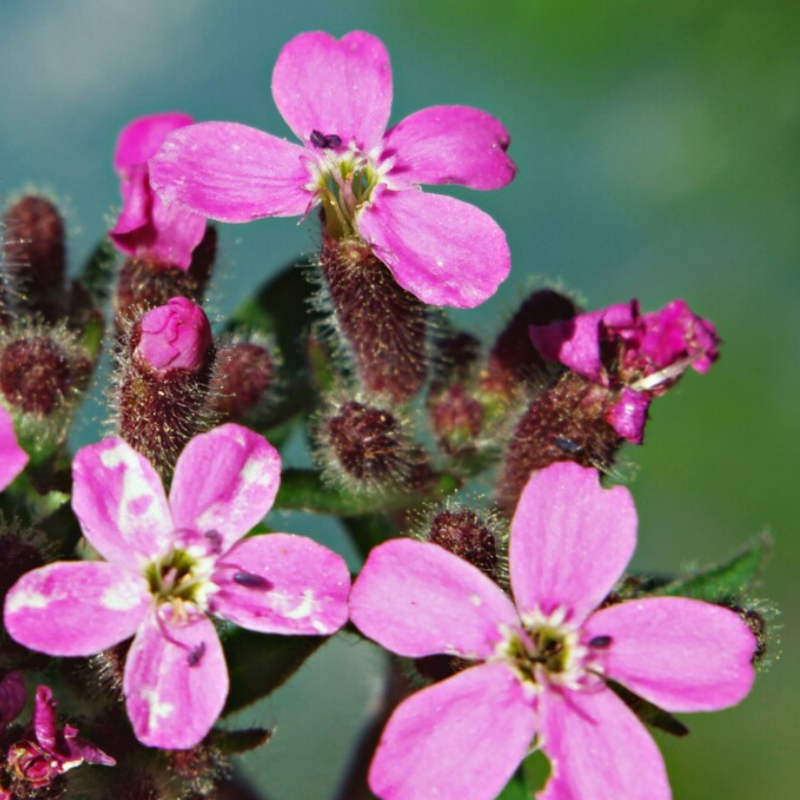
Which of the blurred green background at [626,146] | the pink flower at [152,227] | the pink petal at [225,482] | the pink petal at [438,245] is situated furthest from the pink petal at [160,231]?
the blurred green background at [626,146]

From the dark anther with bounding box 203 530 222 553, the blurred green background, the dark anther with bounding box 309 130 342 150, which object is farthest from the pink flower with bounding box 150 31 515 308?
the blurred green background

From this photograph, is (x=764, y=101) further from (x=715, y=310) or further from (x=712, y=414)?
(x=712, y=414)

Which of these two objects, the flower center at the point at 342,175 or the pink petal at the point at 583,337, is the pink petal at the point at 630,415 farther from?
the flower center at the point at 342,175

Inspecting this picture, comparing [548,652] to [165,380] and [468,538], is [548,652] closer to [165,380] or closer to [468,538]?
[468,538]

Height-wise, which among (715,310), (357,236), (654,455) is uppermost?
(357,236)

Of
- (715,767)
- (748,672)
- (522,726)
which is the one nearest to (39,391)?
(522,726)
